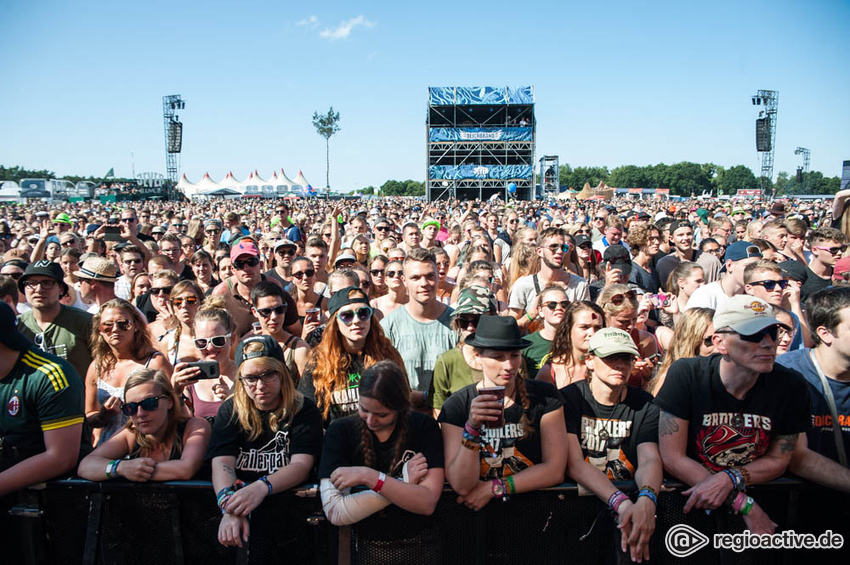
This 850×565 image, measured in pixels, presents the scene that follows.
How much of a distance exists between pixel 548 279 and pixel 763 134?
2372 inches

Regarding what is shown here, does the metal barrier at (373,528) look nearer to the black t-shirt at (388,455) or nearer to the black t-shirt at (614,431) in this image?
the black t-shirt at (388,455)

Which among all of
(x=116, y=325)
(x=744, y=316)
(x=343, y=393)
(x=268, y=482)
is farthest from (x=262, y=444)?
(x=744, y=316)

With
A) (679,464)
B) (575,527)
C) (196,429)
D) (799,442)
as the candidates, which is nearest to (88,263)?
(196,429)

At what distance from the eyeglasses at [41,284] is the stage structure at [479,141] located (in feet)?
133

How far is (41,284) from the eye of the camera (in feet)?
13.8

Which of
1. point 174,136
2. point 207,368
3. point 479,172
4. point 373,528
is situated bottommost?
point 373,528

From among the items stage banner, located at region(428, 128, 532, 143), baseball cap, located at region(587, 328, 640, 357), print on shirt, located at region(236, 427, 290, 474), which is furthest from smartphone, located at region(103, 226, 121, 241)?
stage banner, located at region(428, 128, 532, 143)

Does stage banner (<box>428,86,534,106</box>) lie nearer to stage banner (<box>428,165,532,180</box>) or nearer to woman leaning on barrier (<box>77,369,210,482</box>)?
stage banner (<box>428,165,532,180</box>)

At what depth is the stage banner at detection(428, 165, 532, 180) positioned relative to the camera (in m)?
44.5

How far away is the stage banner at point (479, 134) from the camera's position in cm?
4409

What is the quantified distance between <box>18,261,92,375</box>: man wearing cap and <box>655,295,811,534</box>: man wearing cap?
410cm

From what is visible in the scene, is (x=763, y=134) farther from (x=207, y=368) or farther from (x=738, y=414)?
(x=207, y=368)

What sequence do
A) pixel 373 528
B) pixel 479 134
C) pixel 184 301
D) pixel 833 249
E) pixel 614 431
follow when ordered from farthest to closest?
pixel 479 134 → pixel 833 249 → pixel 184 301 → pixel 614 431 → pixel 373 528

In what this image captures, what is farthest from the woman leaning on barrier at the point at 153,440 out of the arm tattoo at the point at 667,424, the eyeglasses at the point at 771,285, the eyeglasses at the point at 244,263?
the eyeglasses at the point at 771,285
